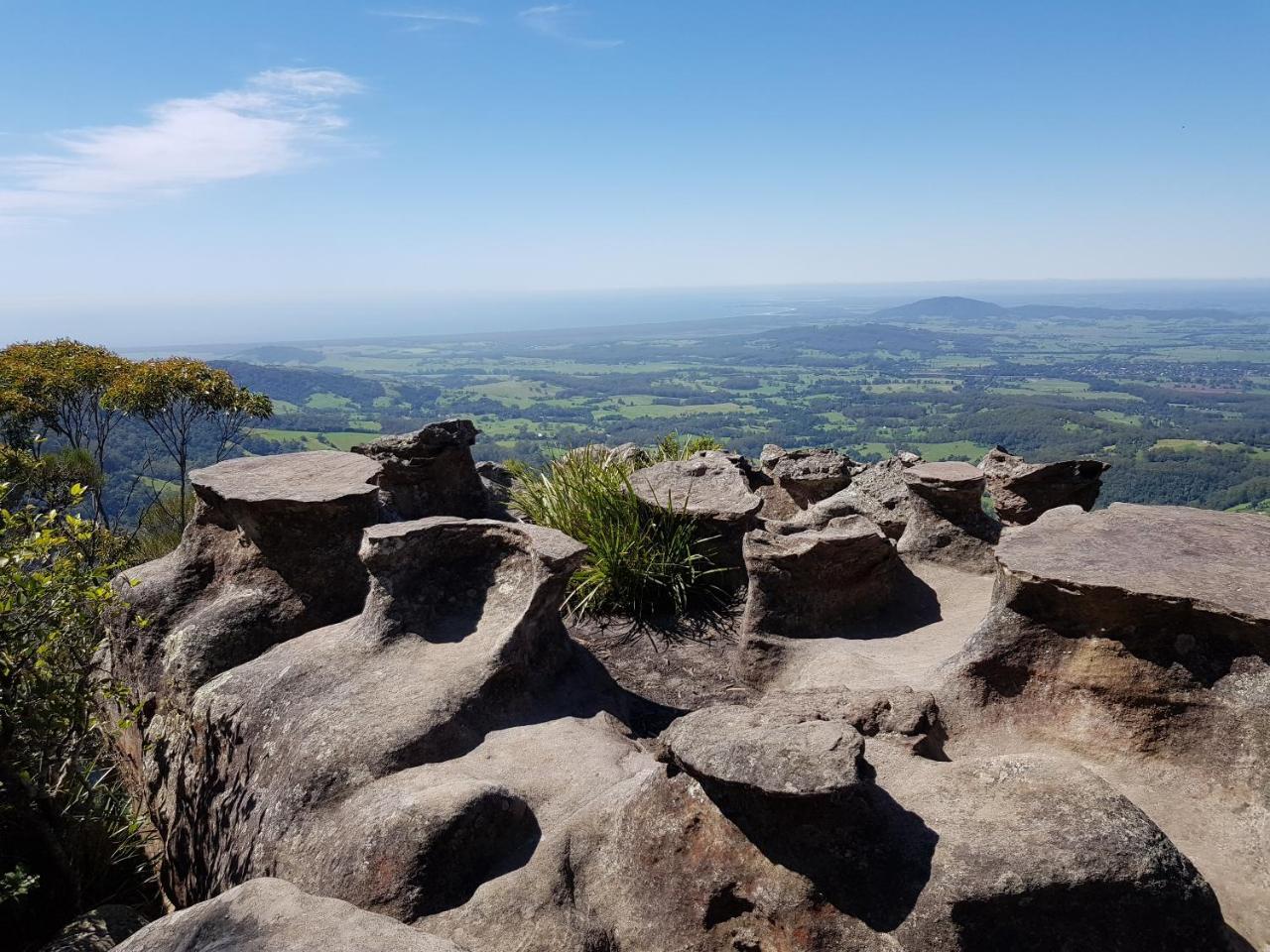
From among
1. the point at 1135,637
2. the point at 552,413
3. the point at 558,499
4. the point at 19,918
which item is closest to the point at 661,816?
the point at 1135,637

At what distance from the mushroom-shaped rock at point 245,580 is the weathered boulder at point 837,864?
3.65 m

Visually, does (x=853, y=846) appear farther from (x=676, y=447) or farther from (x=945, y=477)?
(x=676, y=447)

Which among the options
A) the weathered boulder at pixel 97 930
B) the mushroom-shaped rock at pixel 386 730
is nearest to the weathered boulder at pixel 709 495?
the mushroom-shaped rock at pixel 386 730

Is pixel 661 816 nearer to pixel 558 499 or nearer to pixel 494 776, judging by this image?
pixel 494 776

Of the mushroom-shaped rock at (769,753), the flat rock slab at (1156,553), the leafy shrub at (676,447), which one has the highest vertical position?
the flat rock slab at (1156,553)

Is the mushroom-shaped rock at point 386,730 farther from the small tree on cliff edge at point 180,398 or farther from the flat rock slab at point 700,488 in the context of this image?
the small tree on cliff edge at point 180,398

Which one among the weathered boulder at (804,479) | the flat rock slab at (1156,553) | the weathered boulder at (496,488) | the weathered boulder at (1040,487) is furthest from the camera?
the weathered boulder at (804,479)

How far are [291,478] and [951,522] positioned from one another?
687 centimetres

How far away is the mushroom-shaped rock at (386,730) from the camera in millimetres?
4516

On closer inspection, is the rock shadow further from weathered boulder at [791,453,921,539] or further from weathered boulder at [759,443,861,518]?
weathered boulder at [759,443,861,518]

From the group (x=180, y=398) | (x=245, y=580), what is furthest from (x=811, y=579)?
(x=180, y=398)

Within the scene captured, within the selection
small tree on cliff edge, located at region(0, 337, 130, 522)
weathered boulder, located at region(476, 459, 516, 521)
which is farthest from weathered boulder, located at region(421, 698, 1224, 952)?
small tree on cliff edge, located at region(0, 337, 130, 522)

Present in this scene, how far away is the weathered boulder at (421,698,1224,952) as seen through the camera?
353 centimetres

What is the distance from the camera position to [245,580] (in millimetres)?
7371
